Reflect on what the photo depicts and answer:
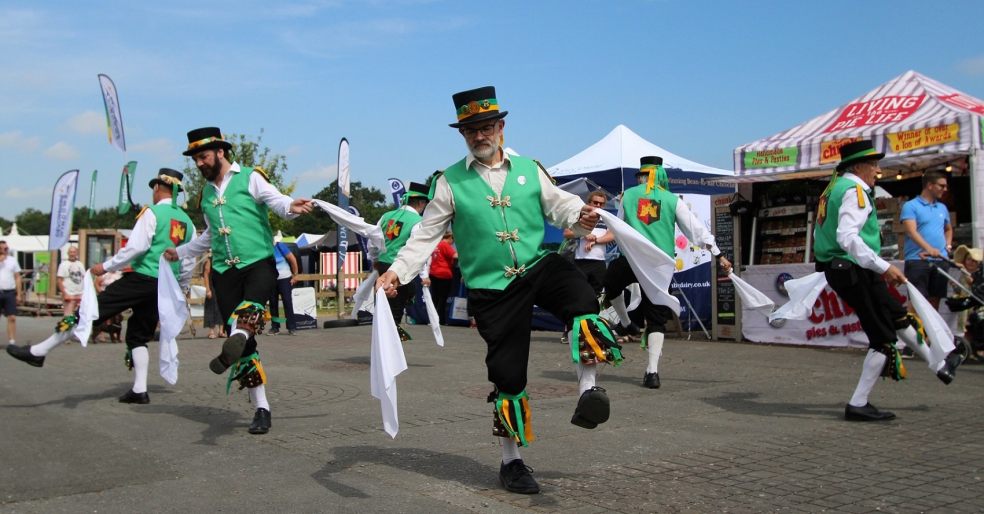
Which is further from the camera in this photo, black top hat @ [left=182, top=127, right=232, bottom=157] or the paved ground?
black top hat @ [left=182, top=127, right=232, bottom=157]

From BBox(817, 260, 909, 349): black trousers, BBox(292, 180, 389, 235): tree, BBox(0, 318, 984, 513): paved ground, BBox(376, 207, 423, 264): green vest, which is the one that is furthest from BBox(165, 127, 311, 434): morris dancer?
BBox(292, 180, 389, 235): tree

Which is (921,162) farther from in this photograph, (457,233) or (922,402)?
(457,233)

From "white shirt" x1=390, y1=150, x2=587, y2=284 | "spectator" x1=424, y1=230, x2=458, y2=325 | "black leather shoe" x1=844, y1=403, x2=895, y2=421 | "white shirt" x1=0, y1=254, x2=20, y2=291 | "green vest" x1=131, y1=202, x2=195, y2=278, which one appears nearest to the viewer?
"white shirt" x1=390, y1=150, x2=587, y2=284

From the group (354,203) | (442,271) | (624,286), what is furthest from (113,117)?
(354,203)

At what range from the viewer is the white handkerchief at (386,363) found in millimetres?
4797

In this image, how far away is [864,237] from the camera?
687 cm

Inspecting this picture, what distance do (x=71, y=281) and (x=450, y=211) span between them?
14.4m

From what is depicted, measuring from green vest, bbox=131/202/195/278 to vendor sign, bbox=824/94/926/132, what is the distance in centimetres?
871

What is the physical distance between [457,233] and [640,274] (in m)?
1.18

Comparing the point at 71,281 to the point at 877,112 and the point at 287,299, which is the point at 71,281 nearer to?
the point at 287,299

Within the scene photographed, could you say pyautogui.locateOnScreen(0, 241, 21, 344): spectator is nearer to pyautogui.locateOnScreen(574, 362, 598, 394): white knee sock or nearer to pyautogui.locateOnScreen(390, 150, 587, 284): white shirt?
pyautogui.locateOnScreen(390, 150, 587, 284): white shirt

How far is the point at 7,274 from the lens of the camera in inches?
601

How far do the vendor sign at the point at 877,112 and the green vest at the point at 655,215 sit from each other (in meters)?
4.86

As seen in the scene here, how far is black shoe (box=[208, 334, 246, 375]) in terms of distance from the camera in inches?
242
